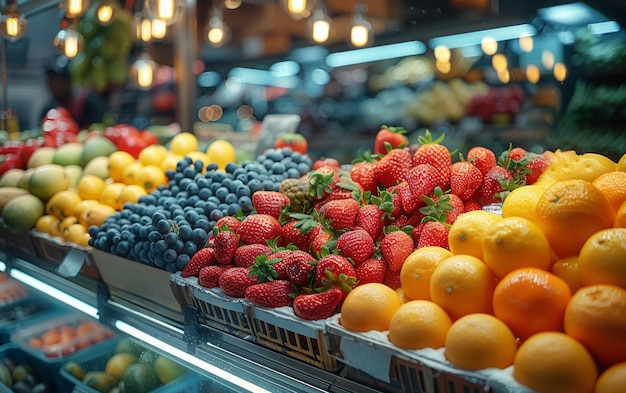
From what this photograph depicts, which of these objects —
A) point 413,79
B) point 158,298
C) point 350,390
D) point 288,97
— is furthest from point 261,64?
point 350,390

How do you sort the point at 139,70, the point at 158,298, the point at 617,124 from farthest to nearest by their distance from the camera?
the point at 139,70, the point at 617,124, the point at 158,298

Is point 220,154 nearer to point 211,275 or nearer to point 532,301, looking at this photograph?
point 211,275

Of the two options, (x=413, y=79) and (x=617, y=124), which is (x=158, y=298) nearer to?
(x=617, y=124)

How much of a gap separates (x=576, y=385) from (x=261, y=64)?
21.1 ft

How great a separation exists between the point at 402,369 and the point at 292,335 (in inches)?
12.6

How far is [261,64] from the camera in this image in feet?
22.7

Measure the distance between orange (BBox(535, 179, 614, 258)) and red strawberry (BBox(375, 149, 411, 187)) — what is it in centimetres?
54

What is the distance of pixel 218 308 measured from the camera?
4.92 feet

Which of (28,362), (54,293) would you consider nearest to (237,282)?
(54,293)

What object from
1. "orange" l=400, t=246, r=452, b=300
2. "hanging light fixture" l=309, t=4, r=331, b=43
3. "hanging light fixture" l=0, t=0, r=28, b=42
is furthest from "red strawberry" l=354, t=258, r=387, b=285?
"hanging light fixture" l=309, t=4, r=331, b=43

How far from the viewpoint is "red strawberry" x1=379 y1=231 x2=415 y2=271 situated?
4.31 ft

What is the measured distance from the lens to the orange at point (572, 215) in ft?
3.48

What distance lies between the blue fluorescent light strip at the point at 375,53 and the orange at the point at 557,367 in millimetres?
5012

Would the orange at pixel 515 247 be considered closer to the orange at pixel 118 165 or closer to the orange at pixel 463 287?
the orange at pixel 463 287
